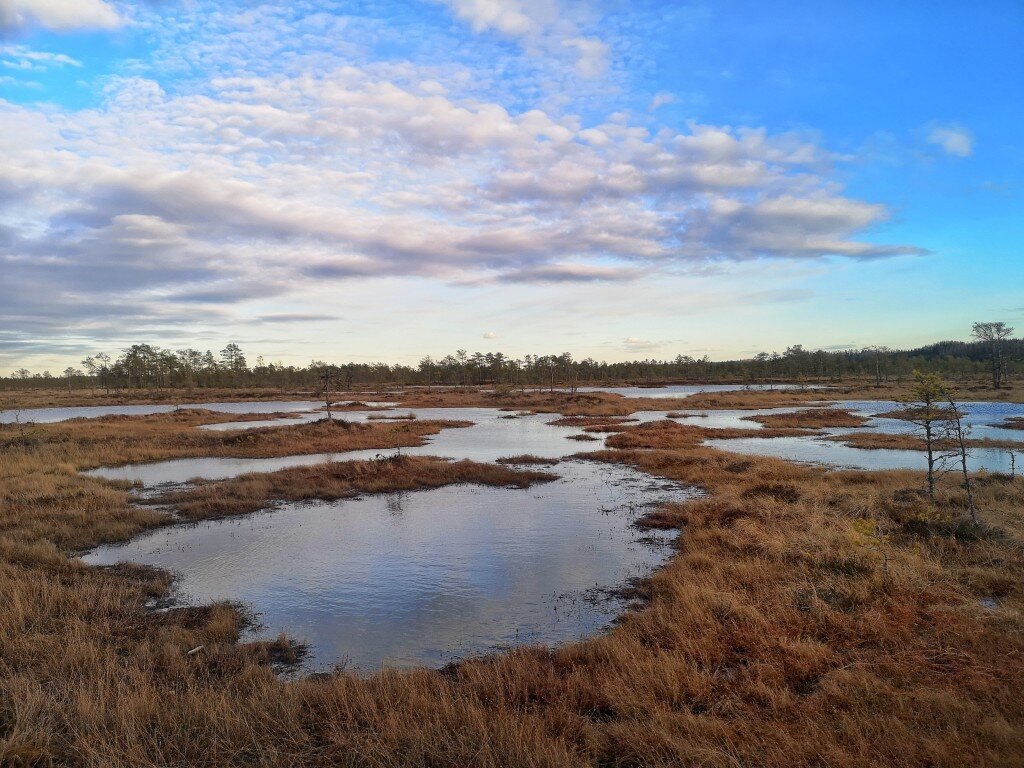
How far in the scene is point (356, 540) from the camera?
60.0ft

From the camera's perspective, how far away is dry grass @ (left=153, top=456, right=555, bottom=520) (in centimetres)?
2306

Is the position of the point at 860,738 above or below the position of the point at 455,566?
above

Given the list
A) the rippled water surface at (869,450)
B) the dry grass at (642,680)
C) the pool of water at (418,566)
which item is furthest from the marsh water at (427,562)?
the dry grass at (642,680)

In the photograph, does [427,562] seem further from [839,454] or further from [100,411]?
[100,411]

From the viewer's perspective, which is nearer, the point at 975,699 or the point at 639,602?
the point at 975,699

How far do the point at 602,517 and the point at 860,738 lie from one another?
1457cm

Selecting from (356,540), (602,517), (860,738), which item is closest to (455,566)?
(356,540)

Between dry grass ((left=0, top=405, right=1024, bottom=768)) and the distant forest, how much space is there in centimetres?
10156

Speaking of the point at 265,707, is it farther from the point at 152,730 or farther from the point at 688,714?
the point at 688,714

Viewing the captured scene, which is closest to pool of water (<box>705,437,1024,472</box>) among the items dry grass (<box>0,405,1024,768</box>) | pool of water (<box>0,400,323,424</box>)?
dry grass (<box>0,405,1024,768</box>)

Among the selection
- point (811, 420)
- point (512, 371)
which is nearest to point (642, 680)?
point (811, 420)

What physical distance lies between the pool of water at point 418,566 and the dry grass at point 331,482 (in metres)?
1.41

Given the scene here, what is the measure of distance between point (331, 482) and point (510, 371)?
141 m

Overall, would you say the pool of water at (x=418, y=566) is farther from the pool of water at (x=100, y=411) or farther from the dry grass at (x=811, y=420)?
the pool of water at (x=100, y=411)
